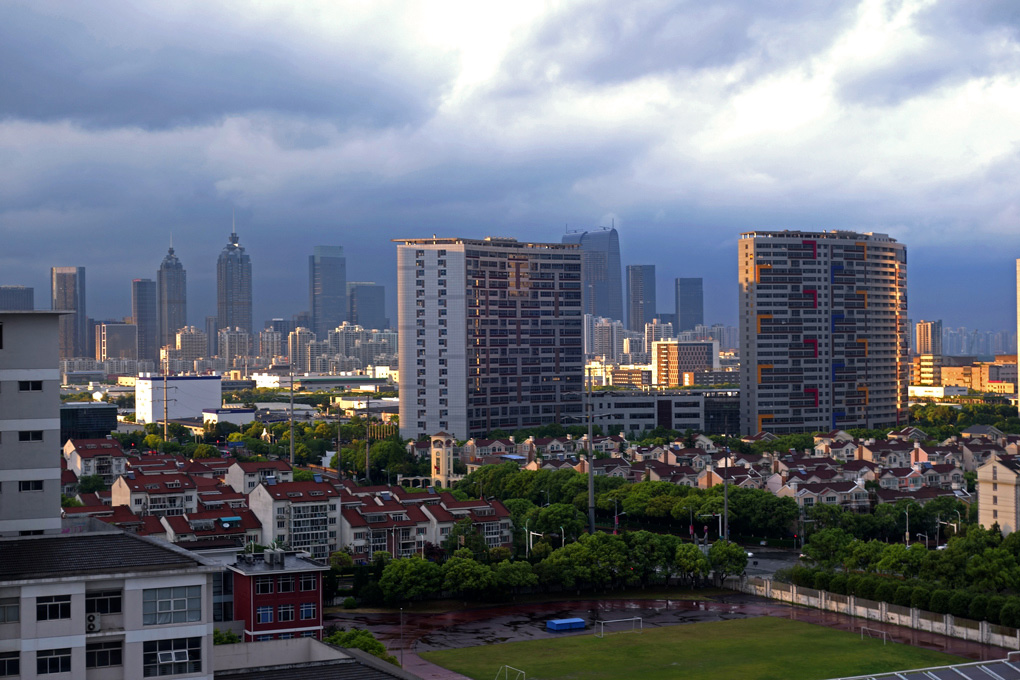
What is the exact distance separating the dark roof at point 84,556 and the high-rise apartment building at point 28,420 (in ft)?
11.2

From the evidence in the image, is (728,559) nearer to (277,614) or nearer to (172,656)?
(277,614)

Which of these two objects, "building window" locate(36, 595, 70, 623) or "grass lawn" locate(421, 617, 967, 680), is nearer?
"building window" locate(36, 595, 70, 623)

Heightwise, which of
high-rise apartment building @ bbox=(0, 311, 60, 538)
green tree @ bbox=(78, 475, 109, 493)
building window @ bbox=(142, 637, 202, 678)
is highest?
high-rise apartment building @ bbox=(0, 311, 60, 538)

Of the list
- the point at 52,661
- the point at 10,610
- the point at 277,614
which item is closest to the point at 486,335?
the point at 277,614

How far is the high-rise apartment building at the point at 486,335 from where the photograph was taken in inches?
4023

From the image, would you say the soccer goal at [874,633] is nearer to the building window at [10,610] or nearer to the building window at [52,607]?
the building window at [52,607]

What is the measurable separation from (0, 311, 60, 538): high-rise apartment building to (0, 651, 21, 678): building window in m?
5.07

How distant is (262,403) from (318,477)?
106m

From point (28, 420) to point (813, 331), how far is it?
96.1 metres

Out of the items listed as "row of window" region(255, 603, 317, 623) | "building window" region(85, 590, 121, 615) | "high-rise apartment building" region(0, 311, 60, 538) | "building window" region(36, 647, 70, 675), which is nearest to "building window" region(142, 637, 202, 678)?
"building window" region(85, 590, 121, 615)

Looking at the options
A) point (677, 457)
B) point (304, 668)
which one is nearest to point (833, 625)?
point (304, 668)

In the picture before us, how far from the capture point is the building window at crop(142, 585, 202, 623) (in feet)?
52.7

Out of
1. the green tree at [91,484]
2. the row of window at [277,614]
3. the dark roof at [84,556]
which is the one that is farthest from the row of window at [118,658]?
the green tree at [91,484]

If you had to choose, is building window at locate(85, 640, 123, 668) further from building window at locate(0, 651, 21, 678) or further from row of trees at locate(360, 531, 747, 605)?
row of trees at locate(360, 531, 747, 605)
